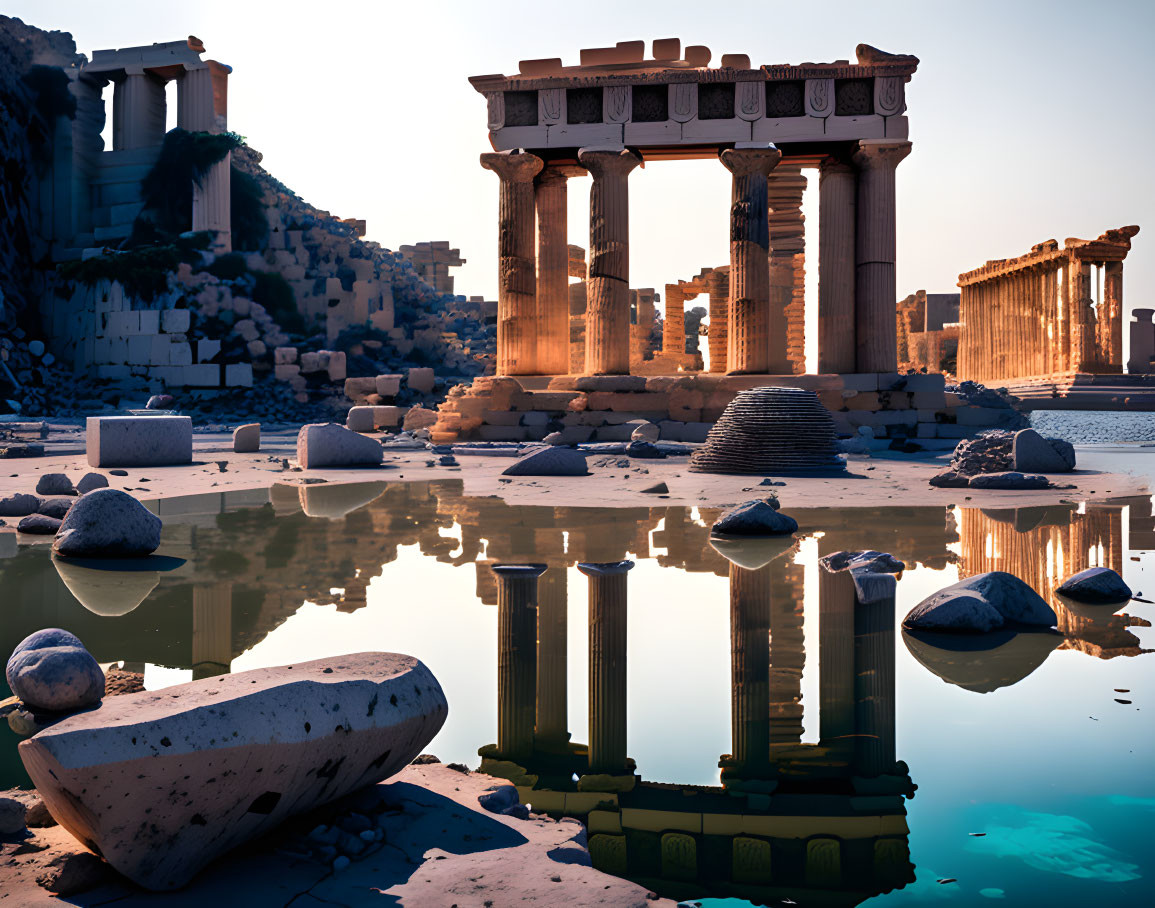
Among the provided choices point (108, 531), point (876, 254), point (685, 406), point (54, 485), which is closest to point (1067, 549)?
point (108, 531)

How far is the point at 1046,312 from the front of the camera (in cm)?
3281

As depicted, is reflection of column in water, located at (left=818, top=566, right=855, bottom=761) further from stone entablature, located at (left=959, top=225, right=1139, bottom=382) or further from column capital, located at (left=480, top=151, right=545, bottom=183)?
stone entablature, located at (left=959, top=225, right=1139, bottom=382)

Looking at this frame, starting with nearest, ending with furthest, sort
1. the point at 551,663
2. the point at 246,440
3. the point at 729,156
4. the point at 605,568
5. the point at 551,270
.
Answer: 1. the point at 551,663
2. the point at 605,568
3. the point at 246,440
4. the point at 729,156
5. the point at 551,270

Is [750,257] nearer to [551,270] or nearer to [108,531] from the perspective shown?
[551,270]

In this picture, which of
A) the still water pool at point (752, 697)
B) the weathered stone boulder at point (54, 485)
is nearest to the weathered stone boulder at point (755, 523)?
Result: the still water pool at point (752, 697)

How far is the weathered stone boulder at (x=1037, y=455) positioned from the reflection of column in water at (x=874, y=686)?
7368 mm

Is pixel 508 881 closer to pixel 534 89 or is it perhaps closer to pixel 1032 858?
pixel 1032 858

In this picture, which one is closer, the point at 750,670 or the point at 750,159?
the point at 750,670

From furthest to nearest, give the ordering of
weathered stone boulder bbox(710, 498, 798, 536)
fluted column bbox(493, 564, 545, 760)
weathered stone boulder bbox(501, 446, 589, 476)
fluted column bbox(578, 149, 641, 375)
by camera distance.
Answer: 1. fluted column bbox(578, 149, 641, 375)
2. weathered stone boulder bbox(501, 446, 589, 476)
3. weathered stone boulder bbox(710, 498, 798, 536)
4. fluted column bbox(493, 564, 545, 760)

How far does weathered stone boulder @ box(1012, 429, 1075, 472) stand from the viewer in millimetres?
11008

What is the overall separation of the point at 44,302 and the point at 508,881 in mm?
33191

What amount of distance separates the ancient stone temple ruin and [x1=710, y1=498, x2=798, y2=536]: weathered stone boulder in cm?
1011

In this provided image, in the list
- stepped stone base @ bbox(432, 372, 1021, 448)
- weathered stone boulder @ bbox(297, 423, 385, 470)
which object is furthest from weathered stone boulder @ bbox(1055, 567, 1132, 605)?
stepped stone base @ bbox(432, 372, 1021, 448)

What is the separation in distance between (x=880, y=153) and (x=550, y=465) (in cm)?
908
